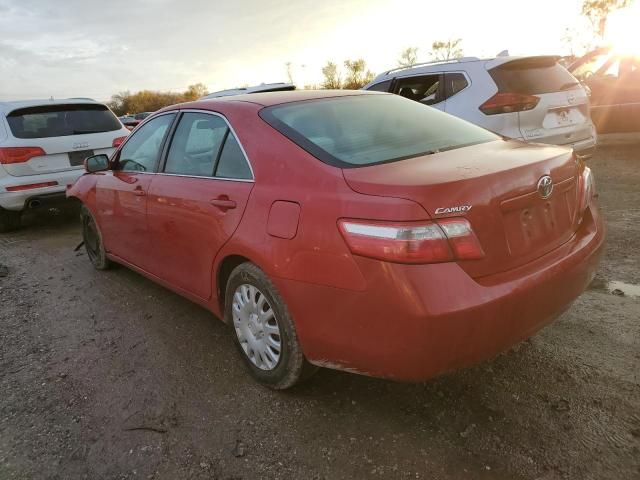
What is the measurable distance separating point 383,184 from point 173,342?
211cm

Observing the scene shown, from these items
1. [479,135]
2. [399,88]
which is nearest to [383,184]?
[479,135]

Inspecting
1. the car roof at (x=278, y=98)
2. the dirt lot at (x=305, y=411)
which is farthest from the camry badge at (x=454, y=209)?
the car roof at (x=278, y=98)

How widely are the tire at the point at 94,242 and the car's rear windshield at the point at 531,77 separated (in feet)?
15.2

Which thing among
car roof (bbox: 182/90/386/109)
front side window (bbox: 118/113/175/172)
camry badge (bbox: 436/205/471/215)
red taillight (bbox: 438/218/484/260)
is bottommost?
red taillight (bbox: 438/218/484/260)

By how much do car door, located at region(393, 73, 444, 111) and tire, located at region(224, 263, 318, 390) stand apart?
14.7ft

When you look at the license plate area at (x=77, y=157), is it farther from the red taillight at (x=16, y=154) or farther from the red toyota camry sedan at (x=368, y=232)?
the red toyota camry sedan at (x=368, y=232)

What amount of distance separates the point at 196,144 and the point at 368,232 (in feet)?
5.74

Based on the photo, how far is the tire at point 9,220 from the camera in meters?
7.03

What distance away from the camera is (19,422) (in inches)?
108

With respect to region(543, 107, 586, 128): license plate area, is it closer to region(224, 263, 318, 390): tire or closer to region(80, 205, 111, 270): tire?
region(224, 263, 318, 390): tire

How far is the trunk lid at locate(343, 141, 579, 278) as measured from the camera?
2.07 meters

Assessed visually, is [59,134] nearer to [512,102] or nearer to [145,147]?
[145,147]

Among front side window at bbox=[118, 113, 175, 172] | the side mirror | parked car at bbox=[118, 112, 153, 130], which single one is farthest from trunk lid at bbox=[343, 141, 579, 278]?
parked car at bbox=[118, 112, 153, 130]

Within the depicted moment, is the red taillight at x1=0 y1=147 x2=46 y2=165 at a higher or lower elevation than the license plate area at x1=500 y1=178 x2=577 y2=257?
higher
